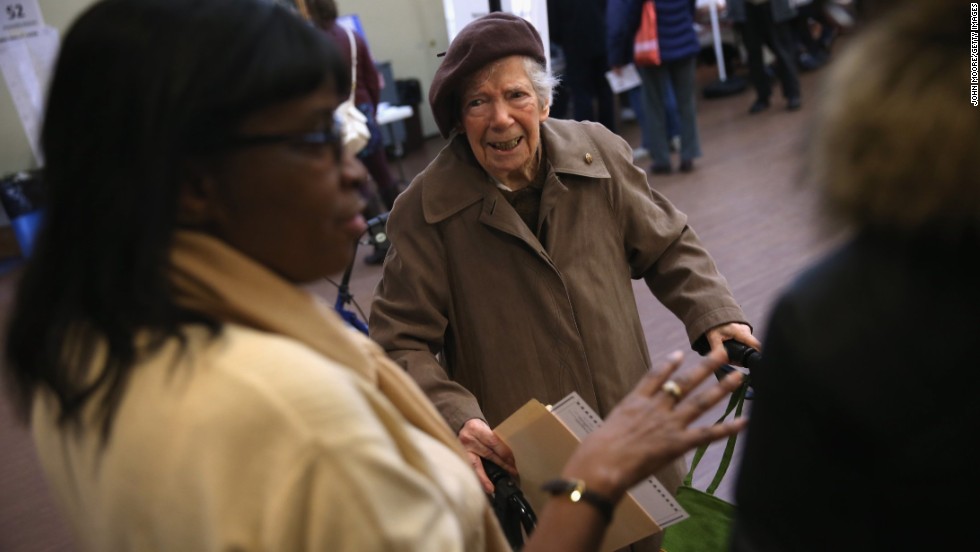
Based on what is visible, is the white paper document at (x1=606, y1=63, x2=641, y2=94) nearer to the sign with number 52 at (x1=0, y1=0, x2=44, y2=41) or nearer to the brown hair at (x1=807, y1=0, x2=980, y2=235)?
the sign with number 52 at (x1=0, y1=0, x2=44, y2=41)

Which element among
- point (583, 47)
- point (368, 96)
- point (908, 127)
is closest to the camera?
point (908, 127)

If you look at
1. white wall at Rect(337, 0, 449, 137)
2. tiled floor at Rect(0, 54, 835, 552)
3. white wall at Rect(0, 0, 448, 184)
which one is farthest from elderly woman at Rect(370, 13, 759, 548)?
white wall at Rect(337, 0, 449, 137)

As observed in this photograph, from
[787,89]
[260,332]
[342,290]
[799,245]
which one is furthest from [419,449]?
[787,89]

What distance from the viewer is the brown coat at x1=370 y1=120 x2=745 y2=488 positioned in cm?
193

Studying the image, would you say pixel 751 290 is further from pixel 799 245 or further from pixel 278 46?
pixel 278 46

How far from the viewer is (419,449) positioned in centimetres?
93

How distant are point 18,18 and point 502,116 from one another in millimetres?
5552

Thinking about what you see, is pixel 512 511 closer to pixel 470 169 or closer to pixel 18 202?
pixel 470 169

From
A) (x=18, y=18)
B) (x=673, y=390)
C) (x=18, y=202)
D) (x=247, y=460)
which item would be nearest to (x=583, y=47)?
(x=18, y=18)

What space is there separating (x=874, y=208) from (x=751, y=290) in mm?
3872

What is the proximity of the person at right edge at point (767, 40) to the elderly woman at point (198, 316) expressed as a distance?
7.89 metres

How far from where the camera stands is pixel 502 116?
1917 millimetres

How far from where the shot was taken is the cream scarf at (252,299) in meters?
0.86

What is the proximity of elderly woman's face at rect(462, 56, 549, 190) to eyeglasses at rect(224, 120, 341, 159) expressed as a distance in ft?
3.21
